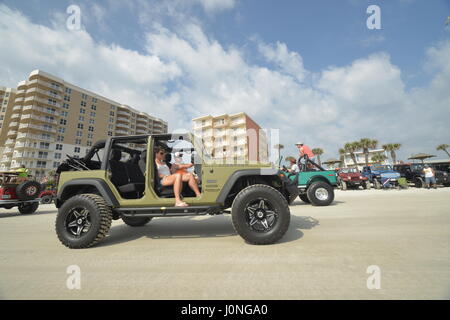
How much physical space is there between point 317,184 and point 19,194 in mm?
12029

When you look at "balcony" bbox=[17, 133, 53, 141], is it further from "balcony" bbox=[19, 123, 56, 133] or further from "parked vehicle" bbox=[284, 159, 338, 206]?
"parked vehicle" bbox=[284, 159, 338, 206]

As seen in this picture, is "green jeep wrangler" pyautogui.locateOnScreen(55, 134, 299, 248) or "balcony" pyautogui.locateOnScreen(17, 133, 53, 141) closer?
"green jeep wrangler" pyautogui.locateOnScreen(55, 134, 299, 248)

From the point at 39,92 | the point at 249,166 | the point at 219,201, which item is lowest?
the point at 219,201

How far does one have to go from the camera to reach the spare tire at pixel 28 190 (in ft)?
25.0

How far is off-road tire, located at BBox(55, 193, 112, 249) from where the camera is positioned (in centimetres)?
286

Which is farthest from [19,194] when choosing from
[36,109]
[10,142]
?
[10,142]

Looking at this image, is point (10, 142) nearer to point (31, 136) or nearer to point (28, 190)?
point (31, 136)

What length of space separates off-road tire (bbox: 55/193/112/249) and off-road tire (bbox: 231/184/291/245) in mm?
2064

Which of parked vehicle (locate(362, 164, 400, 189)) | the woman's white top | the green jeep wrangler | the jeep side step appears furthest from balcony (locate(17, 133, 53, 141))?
parked vehicle (locate(362, 164, 400, 189))

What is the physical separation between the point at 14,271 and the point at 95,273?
997 millimetres

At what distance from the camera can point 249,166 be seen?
3.14m

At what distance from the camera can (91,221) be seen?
2.89 m
